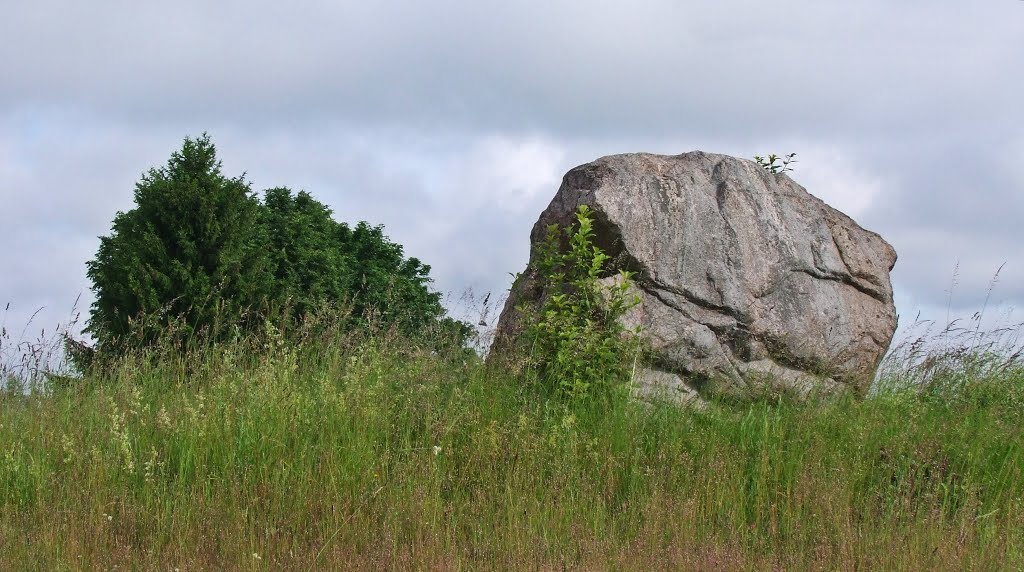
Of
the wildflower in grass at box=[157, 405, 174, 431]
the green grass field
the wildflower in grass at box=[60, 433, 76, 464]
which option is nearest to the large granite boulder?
the green grass field

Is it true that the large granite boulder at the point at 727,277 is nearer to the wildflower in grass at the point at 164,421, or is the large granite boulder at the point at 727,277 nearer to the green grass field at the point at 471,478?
the green grass field at the point at 471,478

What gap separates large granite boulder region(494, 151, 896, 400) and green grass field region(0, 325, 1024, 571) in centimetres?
61

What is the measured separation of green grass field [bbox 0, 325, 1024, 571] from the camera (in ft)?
17.6

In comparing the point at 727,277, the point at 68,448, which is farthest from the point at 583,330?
the point at 68,448

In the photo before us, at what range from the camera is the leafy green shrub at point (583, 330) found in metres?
7.50

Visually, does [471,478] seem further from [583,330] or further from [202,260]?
[202,260]

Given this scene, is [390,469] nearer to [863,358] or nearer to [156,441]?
[156,441]

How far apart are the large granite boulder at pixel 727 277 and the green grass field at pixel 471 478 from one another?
2.02 ft

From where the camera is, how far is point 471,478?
638 centimetres

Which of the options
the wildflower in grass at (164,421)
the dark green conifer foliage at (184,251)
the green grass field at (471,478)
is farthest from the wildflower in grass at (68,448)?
the dark green conifer foliage at (184,251)

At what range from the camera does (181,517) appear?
19.2ft

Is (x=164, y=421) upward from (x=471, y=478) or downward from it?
upward

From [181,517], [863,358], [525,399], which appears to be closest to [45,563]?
[181,517]

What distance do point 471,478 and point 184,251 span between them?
29.5 ft
